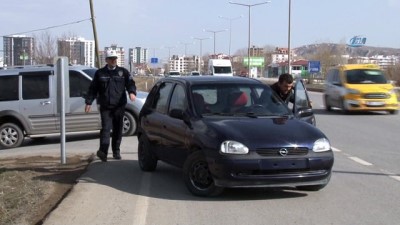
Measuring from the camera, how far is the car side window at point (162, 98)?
28.1 ft

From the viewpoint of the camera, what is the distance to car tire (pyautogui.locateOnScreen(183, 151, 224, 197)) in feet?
22.8

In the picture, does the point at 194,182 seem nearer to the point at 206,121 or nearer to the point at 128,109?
the point at 206,121

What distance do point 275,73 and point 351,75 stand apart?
8175 centimetres

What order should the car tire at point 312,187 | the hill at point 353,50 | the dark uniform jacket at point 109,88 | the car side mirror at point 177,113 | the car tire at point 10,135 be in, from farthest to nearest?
the hill at point 353,50, the car tire at point 10,135, the dark uniform jacket at point 109,88, the car side mirror at point 177,113, the car tire at point 312,187

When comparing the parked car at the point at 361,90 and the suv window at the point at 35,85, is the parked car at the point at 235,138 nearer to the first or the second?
the suv window at the point at 35,85

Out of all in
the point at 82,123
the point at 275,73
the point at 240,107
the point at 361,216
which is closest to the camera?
the point at 361,216

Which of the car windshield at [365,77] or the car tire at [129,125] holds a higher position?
the car windshield at [365,77]

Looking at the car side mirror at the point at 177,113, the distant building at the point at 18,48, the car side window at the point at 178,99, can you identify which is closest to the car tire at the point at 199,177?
the car side mirror at the point at 177,113

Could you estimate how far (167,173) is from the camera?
895 centimetres

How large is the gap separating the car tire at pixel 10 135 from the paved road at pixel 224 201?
16.2 ft

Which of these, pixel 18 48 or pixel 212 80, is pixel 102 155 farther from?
pixel 18 48

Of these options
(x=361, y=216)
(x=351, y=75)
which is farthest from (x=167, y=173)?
(x=351, y=75)

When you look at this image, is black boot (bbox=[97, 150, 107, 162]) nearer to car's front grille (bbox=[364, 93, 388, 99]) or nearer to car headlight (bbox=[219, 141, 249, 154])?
car headlight (bbox=[219, 141, 249, 154])

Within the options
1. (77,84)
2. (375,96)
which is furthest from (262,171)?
(375,96)
